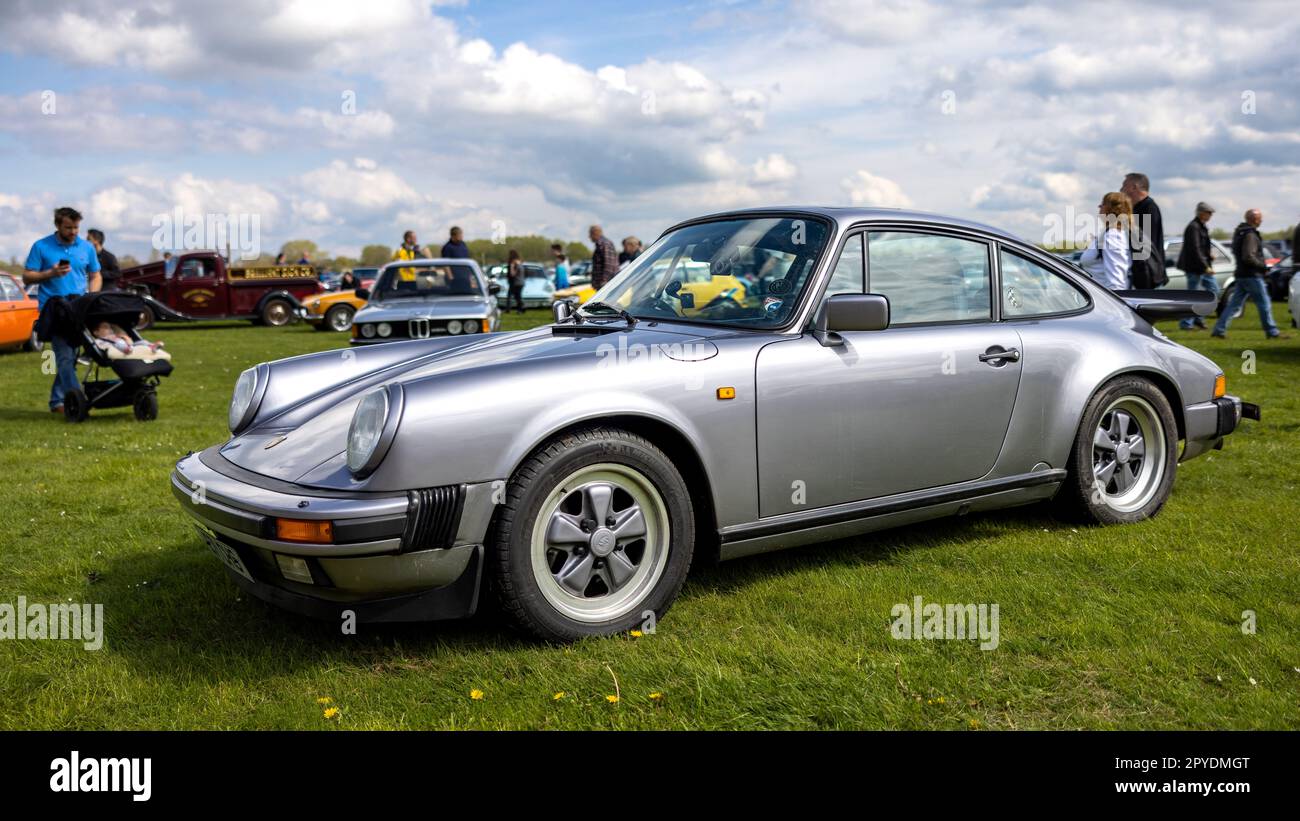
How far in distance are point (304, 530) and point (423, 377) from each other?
1.98 feet

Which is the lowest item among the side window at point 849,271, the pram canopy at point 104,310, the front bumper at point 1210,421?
the front bumper at point 1210,421

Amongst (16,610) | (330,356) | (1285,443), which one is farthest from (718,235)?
(1285,443)

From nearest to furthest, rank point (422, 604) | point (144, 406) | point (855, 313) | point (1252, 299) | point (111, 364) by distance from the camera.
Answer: point (422, 604) < point (855, 313) < point (111, 364) < point (144, 406) < point (1252, 299)

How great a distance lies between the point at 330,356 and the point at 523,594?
182 centimetres

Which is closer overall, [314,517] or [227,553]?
[314,517]

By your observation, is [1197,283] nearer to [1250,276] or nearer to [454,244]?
[1250,276]

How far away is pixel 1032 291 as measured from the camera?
4504 millimetres

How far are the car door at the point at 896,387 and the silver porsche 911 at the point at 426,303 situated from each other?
7815 millimetres

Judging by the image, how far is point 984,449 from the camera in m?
4.12

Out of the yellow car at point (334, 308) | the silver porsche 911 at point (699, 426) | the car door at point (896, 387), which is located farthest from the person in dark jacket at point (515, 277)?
the car door at point (896, 387)

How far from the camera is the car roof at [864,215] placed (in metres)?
4.04

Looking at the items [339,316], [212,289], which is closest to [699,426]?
[339,316]

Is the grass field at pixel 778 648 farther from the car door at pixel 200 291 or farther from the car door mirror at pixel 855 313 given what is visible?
the car door at pixel 200 291

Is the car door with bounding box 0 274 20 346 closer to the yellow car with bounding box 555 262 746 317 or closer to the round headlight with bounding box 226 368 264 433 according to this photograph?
the round headlight with bounding box 226 368 264 433
